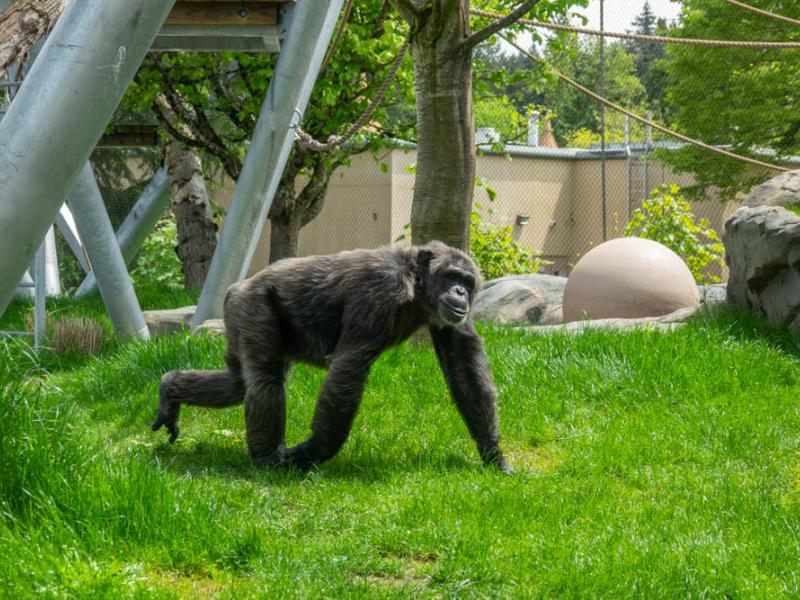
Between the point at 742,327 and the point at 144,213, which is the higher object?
the point at 144,213

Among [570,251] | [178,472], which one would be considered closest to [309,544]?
[178,472]

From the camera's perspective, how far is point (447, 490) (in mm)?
4566

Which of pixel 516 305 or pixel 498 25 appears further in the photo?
pixel 516 305

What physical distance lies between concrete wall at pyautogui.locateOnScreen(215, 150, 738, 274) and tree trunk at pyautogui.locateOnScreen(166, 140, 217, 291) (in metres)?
5.93

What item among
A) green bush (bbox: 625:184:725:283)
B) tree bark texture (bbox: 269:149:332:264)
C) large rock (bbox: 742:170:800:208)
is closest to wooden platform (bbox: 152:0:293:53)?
tree bark texture (bbox: 269:149:332:264)

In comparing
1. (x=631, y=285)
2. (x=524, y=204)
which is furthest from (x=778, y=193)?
(x=524, y=204)

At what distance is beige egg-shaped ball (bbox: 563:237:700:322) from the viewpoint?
29.6ft

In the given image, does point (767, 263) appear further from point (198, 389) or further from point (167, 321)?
point (167, 321)

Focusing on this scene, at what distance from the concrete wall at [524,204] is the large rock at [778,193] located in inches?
389

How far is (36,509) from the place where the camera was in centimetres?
369

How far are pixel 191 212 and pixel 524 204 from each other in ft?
28.5

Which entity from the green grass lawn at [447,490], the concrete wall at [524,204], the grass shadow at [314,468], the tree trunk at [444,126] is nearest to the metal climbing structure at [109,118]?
the green grass lawn at [447,490]

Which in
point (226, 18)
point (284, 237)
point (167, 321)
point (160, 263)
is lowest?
point (160, 263)

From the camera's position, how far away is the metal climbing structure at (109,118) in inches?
136
